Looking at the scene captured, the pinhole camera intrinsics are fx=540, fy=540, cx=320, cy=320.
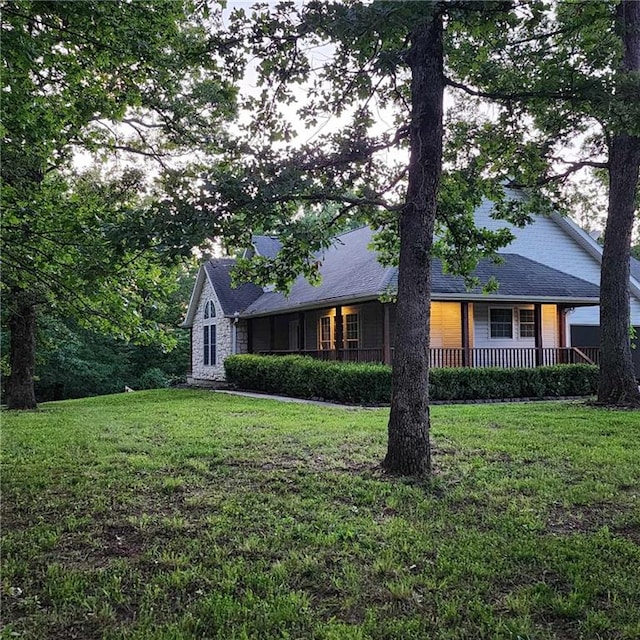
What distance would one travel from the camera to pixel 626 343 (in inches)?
421

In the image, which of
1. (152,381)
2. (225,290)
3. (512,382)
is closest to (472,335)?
(512,382)

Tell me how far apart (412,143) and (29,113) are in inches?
150

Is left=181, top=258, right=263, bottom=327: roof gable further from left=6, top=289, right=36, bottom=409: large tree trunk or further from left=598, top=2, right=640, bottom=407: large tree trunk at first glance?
left=598, top=2, right=640, bottom=407: large tree trunk

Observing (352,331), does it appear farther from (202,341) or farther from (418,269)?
(418,269)

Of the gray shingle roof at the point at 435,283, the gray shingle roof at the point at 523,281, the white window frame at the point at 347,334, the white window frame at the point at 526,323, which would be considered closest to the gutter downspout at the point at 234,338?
the gray shingle roof at the point at 435,283

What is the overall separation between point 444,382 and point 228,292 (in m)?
10.8

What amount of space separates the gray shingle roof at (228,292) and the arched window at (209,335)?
1.00m

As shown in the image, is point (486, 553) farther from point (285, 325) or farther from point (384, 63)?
point (285, 325)

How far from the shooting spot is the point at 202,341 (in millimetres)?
22859

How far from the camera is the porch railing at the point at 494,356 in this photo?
46.2 ft

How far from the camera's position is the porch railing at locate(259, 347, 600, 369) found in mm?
14070

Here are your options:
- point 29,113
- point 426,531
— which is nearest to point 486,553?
point 426,531

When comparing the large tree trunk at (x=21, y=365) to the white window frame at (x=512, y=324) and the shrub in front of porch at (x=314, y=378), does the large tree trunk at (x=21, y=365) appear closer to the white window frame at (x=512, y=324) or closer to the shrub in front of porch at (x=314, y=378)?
the shrub in front of porch at (x=314, y=378)

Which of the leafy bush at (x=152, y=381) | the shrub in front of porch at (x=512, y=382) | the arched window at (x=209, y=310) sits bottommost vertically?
the leafy bush at (x=152, y=381)
